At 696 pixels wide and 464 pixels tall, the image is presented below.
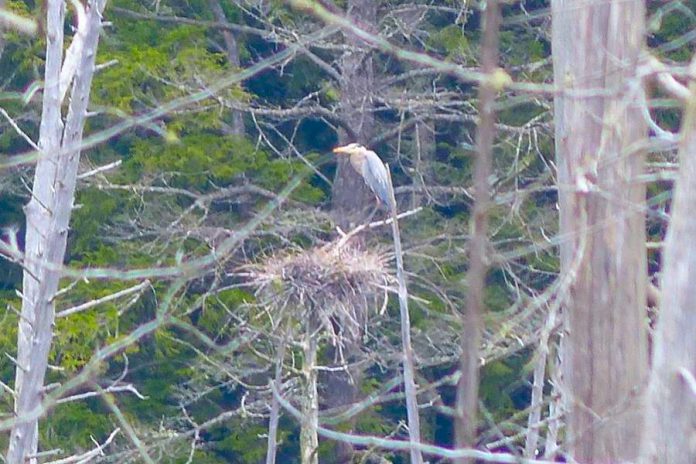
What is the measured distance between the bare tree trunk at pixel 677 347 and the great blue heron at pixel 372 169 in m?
7.33

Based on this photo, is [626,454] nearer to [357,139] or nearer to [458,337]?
[458,337]

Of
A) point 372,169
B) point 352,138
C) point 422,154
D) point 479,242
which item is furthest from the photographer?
point 422,154

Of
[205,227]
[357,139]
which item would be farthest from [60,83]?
[357,139]

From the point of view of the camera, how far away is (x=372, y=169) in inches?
417

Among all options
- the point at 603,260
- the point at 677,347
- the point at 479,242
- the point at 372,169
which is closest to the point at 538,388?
the point at 603,260

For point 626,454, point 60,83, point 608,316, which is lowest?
point 626,454

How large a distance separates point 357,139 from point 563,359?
8833 millimetres

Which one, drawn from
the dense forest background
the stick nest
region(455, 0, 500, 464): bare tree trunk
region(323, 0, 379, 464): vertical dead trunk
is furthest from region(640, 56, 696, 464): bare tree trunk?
region(323, 0, 379, 464): vertical dead trunk

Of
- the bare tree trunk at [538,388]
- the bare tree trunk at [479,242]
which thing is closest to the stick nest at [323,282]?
the bare tree trunk at [538,388]

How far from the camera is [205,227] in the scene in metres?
12.0

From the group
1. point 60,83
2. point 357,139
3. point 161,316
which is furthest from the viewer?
point 357,139

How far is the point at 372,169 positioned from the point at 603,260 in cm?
684

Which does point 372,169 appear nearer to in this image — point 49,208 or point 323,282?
point 323,282

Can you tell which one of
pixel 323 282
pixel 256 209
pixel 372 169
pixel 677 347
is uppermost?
pixel 372 169
